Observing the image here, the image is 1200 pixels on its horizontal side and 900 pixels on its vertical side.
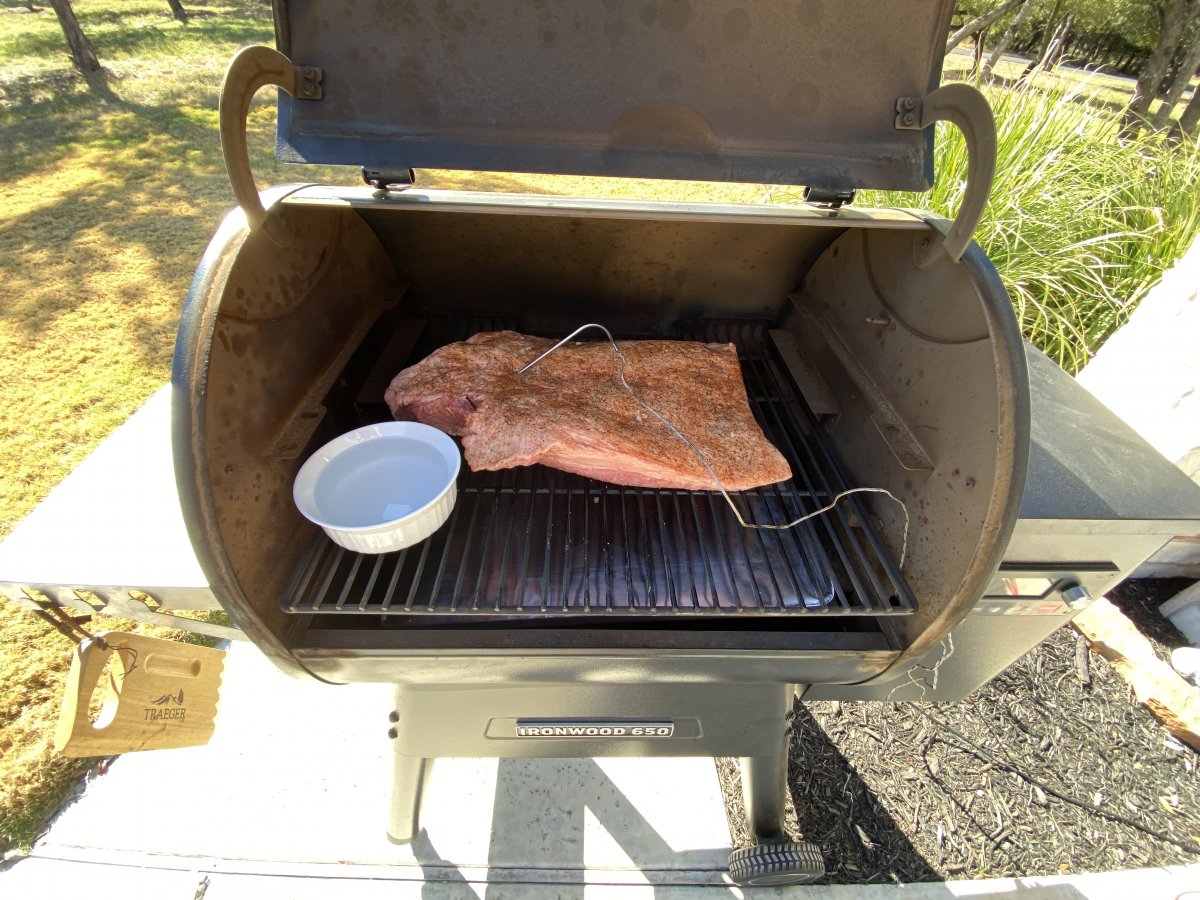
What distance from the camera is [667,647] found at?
4.24 ft

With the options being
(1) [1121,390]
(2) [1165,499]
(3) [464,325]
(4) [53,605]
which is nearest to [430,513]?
(4) [53,605]

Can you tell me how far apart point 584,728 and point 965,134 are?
1.59m

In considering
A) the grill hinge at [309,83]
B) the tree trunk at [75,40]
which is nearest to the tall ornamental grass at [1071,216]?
the grill hinge at [309,83]

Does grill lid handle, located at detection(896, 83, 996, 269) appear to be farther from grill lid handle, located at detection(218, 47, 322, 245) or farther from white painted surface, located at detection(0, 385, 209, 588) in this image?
white painted surface, located at detection(0, 385, 209, 588)

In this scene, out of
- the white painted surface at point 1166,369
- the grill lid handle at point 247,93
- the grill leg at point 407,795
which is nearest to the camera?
the grill lid handle at point 247,93

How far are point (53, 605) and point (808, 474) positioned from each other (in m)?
2.04

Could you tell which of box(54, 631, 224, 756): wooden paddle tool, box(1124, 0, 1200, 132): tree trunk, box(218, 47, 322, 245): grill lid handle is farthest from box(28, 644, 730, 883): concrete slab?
box(1124, 0, 1200, 132): tree trunk

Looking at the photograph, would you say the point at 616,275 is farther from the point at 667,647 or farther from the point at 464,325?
the point at 667,647

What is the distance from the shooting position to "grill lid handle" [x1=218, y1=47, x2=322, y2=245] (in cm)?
99

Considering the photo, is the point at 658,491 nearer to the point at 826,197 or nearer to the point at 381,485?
the point at 381,485

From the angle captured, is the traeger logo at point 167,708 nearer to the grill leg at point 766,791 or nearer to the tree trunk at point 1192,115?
the grill leg at point 766,791

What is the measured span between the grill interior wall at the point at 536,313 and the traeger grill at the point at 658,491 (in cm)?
1

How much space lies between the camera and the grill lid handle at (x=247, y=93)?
0.99 metres

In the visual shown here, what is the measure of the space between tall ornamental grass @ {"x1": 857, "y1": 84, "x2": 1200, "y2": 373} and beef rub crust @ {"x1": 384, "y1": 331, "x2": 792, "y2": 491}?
2824 mm
